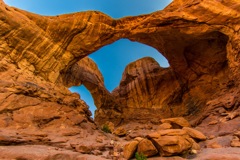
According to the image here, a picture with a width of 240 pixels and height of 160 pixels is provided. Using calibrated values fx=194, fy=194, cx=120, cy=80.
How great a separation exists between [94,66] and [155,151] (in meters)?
31.3

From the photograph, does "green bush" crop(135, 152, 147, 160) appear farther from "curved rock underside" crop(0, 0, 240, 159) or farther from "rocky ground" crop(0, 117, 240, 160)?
"curved rock underside" crop(0, 0, 240, 159)

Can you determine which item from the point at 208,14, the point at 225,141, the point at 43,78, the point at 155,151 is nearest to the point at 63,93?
the point at 43,78

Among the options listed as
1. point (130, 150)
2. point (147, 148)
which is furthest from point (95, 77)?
point (147, 148)

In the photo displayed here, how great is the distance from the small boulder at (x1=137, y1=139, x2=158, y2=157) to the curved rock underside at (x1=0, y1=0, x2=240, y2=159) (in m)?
5.39

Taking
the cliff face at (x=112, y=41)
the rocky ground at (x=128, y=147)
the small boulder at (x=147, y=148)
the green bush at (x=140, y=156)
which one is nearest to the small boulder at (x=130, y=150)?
the rocky ground at (x=128, y=147)

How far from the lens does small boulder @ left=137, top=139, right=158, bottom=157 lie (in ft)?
35.2

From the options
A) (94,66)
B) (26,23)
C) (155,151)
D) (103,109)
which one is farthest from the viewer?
(94,66)

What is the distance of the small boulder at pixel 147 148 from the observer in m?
10.7

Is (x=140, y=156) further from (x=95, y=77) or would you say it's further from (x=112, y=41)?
(x=95, y=77)

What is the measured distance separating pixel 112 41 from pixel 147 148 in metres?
18.2

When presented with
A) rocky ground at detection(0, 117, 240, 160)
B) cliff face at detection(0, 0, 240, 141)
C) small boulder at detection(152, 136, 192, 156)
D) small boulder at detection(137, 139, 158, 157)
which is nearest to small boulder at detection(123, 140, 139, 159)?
rocky ground at detection(0, 117, 240, 160)

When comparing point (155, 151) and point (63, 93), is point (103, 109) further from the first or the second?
point (155, 151)

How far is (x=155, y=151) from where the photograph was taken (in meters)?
10.7

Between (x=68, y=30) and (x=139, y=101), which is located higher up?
(x=68, y=30)
